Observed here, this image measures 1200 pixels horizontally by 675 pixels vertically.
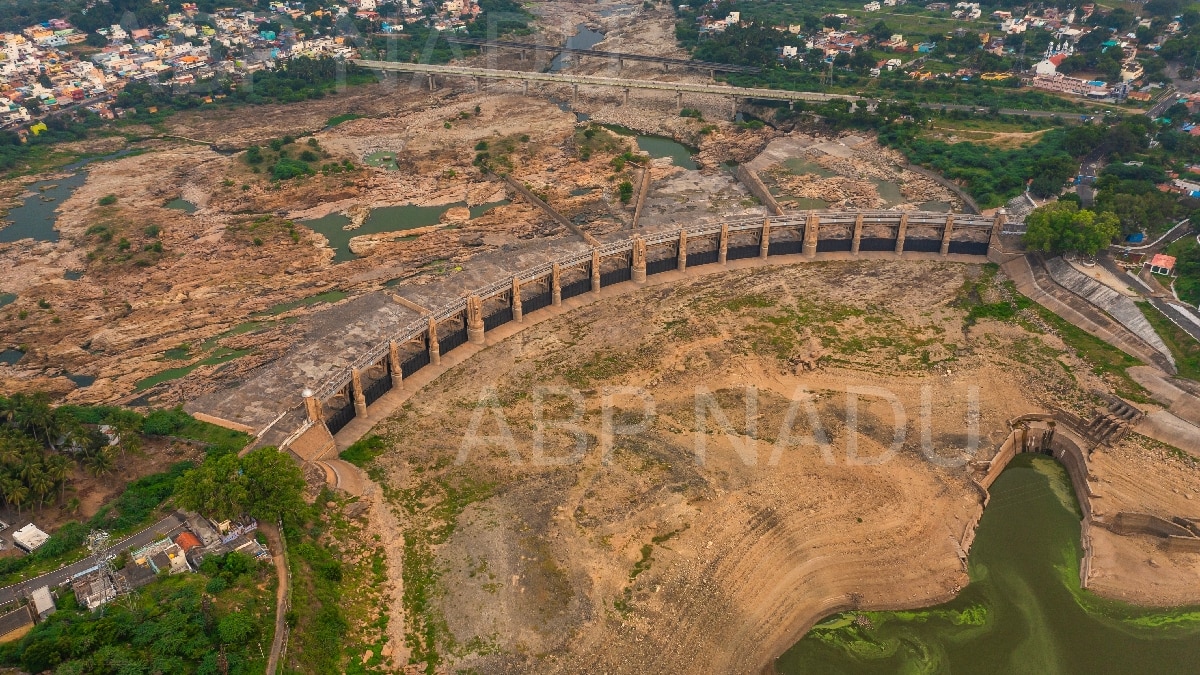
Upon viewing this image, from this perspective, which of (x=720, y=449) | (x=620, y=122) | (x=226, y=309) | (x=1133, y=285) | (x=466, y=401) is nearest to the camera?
(x=720, y=449)

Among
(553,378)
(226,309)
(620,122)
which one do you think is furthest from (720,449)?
(620,122)

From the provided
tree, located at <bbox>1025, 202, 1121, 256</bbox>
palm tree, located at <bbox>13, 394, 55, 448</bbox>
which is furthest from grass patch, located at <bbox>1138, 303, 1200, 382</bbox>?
palm tree, located at <bbox>13, 394, 55, 448</bbox>

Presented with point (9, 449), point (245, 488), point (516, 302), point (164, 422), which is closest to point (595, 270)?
point (516, 302)

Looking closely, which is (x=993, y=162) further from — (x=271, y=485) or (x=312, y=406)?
(x=271, y=485)

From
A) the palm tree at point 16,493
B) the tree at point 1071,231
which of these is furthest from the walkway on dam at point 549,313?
the palm tree at point 16,493

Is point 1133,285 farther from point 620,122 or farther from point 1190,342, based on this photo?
point 620,122
